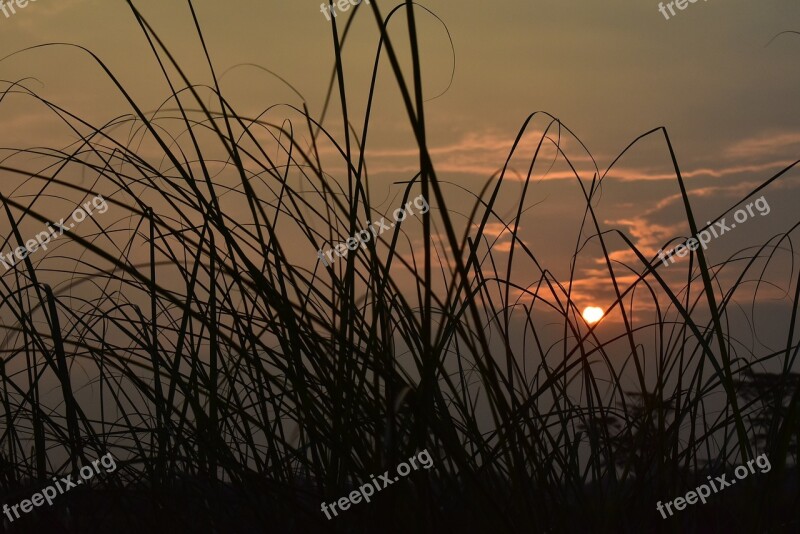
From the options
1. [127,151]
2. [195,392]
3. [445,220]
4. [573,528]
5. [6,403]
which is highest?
[127,151]

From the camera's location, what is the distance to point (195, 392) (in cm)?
175

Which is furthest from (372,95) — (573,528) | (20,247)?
(573,528)

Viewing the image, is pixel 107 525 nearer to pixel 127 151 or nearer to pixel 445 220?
pixel 127 151

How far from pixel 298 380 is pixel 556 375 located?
592 millimetres

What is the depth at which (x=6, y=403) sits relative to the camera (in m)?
2.00

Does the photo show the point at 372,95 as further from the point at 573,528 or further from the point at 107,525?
the point at 107,525

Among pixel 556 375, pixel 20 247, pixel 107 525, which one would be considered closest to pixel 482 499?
pixel 556 375

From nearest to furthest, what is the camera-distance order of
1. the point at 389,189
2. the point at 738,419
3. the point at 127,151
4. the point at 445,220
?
the point at 445,220, the point at 738,419, the point at 127,151, the point at 389,189

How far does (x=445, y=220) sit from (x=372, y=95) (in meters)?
0.62

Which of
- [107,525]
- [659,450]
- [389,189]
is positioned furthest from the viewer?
[389,189]

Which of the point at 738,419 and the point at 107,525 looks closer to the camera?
the point at 738,419

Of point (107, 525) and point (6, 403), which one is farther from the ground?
point (6, 403)

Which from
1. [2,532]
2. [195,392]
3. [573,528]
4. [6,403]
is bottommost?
[573,528]

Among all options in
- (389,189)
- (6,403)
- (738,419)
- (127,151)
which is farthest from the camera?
(389,189)
